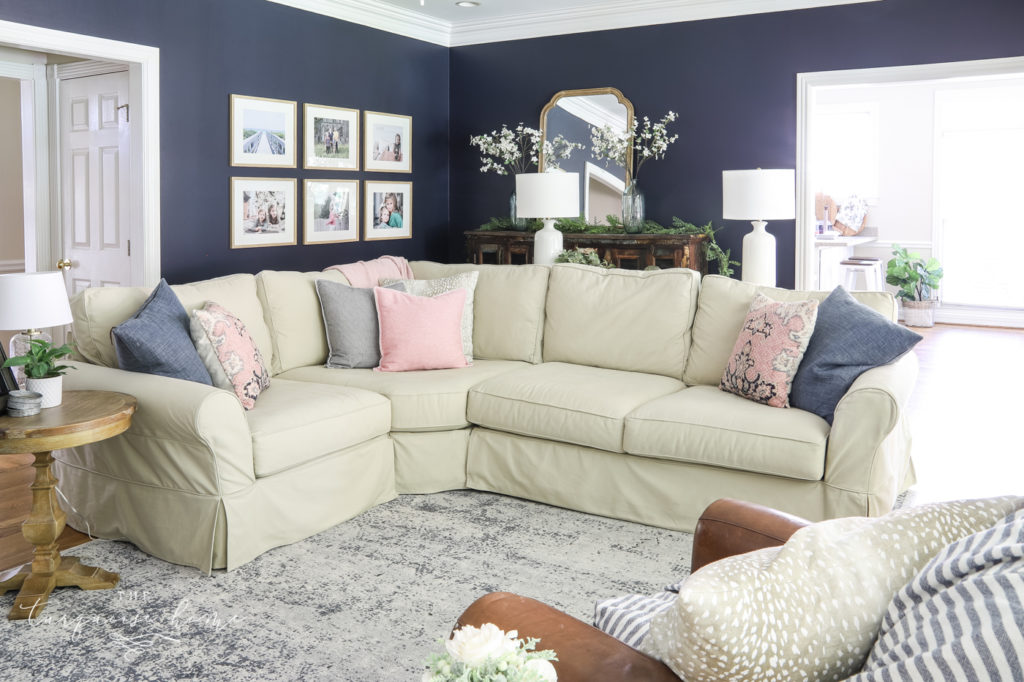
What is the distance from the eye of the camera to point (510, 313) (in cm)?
471

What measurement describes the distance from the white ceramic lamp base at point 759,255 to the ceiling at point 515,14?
61.9 inches

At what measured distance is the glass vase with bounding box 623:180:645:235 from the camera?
6113mm

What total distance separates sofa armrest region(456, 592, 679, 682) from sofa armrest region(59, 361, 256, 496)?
182 centimetres

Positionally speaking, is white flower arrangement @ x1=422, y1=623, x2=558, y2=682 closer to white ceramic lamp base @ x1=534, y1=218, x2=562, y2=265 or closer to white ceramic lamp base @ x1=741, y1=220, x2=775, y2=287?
white ceramic lamp base @ x1=741, y1=220, x2=775, y2=287

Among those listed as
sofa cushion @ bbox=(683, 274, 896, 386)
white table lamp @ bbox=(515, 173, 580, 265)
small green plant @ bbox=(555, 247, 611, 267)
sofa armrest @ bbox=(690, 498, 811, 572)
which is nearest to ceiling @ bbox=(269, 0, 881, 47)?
white table lamp @ bbox=(515, 173, 580, 265)

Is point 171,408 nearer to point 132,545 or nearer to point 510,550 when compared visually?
point 132,545

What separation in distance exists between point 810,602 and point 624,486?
2625 mm

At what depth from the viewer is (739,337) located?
3.92 meters

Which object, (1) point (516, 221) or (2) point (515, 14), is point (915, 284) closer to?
(1) point (516, 221)

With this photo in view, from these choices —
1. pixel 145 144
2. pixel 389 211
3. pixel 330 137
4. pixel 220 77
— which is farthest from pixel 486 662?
pixel 389 211

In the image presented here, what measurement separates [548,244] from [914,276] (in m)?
5.29

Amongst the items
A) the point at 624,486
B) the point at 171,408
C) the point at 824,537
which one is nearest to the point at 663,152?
the point at 624,486

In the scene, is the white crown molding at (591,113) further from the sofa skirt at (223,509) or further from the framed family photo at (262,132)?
the sofa skirt at (223,509)

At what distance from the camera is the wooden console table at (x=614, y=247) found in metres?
5.85
